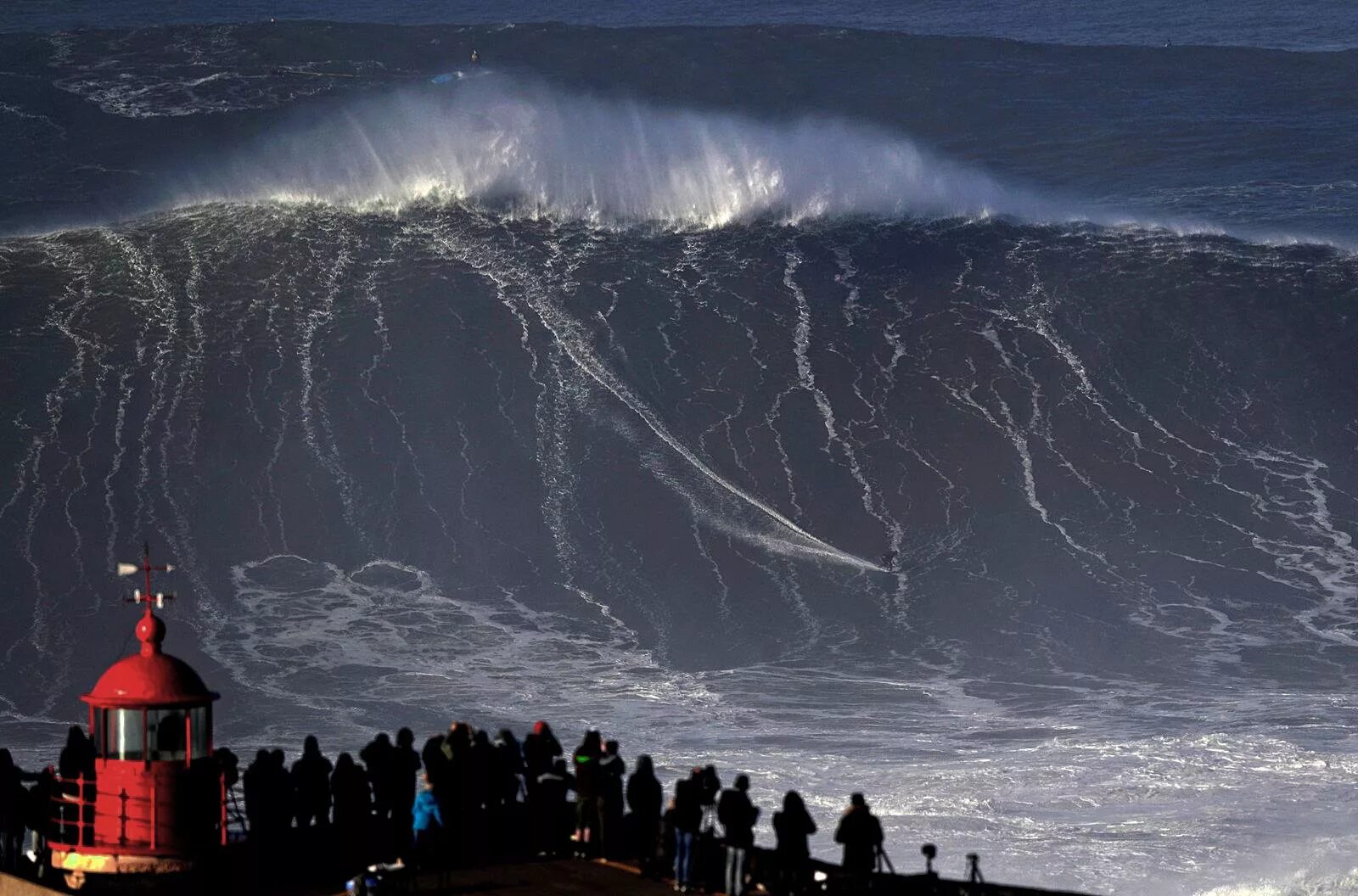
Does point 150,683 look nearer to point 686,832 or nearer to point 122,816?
point 122,816

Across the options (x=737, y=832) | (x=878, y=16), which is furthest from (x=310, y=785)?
(x=878, y=16)

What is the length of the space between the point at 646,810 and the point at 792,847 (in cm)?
151

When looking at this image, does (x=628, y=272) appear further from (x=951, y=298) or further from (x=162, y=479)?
(x=162, y=479)

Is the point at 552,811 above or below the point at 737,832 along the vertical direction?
above

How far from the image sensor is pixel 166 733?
1395 cm

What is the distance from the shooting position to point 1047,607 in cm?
3119

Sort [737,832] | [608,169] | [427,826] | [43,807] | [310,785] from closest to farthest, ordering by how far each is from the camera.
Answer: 1. [737,832]
2. [43,807]
3. [427,826]
4. [310,785]
5. [608,169]

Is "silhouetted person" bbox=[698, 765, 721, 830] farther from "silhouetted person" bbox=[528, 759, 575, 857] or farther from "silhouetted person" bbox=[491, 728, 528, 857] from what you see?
"silhouetted person" bbox=[491, 728, 528, 857]

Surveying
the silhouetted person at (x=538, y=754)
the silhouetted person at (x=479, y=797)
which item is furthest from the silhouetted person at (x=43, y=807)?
the silhouetted person at (x=538, y=754)

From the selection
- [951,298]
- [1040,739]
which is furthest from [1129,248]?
[1040,739]

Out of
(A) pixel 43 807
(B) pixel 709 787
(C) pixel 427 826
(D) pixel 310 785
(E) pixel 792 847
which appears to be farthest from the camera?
(D) pixel 310 785

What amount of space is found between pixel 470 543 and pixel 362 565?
1564mm

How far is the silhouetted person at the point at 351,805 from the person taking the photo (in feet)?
52.2

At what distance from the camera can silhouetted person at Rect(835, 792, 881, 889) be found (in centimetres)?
1434
